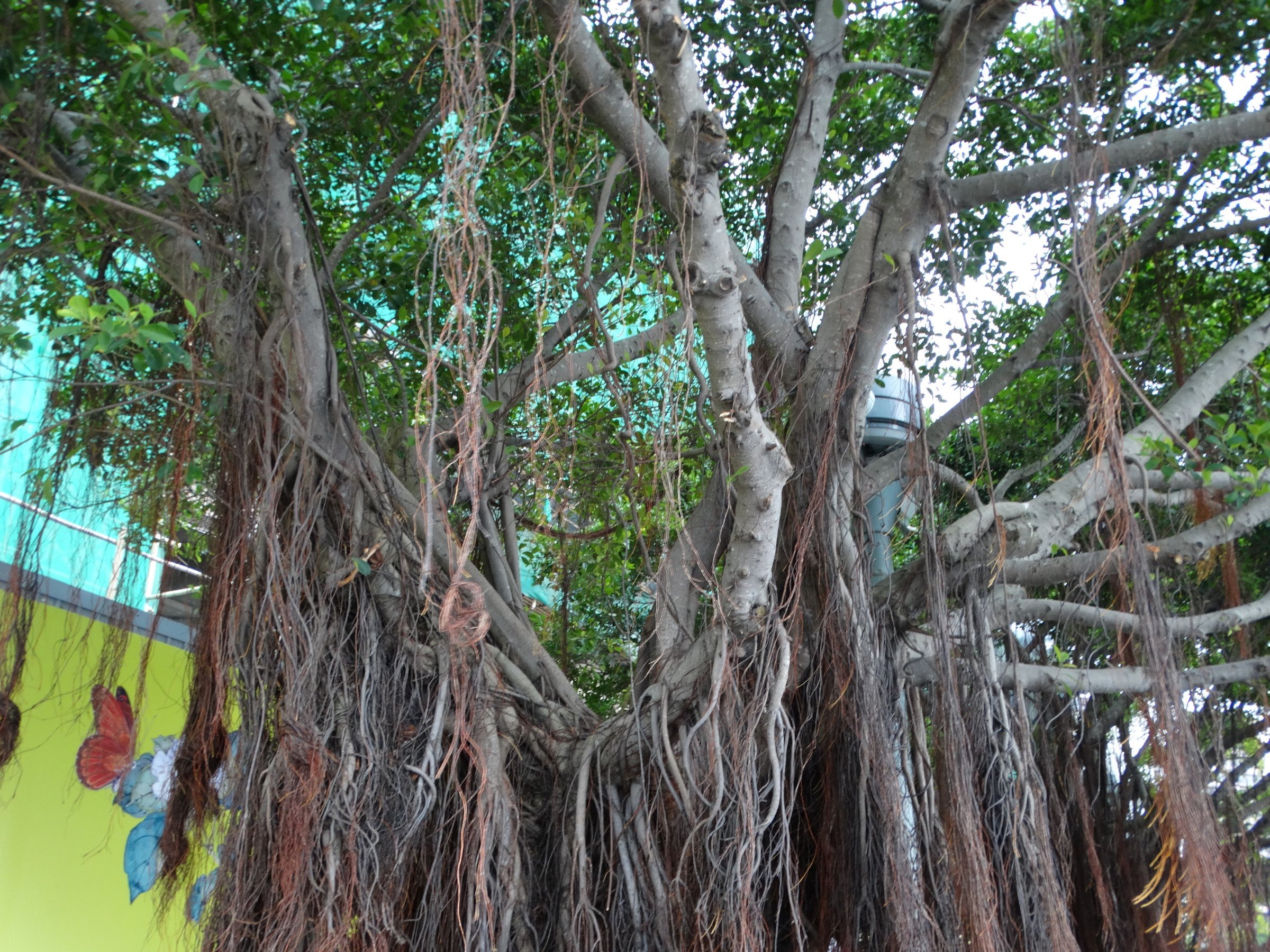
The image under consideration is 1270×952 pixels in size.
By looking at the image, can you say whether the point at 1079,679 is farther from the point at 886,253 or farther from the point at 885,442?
the point at 886,253

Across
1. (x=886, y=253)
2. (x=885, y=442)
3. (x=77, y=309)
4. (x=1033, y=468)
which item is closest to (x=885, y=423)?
(x=885, y=442)

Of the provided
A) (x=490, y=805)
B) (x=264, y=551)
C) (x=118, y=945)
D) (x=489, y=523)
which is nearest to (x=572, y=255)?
(x=489, y=523)

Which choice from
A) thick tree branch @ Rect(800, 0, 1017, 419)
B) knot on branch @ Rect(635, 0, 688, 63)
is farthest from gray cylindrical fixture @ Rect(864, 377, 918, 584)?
knot on branch @ Rect(635, 0, 688, 63)

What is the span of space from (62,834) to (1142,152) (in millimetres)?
3939

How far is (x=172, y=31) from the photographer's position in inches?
91.7

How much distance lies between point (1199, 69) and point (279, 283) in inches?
112

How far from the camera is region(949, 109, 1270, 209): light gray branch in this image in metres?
2.52

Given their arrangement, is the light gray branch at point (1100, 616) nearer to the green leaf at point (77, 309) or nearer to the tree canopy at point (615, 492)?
the tree canopy at point (615, 492)

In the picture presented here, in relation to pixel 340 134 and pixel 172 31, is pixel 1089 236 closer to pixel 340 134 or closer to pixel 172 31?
pixel 172 31

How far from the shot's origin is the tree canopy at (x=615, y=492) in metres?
2.18

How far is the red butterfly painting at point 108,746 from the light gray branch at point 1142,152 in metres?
3.28

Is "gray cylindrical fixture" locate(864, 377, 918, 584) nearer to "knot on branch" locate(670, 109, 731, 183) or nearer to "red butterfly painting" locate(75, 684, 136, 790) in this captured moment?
"knot on branch" locate(670, 109, 731, 183)

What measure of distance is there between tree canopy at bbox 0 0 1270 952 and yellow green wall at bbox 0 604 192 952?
100 cm

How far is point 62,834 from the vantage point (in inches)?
145
